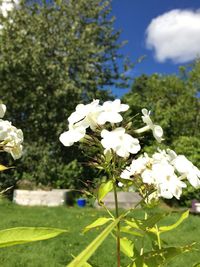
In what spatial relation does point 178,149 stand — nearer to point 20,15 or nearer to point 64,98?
point 64,98

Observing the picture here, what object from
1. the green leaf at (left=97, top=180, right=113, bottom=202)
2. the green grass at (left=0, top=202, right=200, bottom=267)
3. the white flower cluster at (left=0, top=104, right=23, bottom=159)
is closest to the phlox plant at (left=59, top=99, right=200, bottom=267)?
the green leaf at (left=97, top=180, right=113, bottom=202)

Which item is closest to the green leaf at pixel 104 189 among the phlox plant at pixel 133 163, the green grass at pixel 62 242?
the phlox plant at pixel 133 163

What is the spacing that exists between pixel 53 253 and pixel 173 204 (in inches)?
284

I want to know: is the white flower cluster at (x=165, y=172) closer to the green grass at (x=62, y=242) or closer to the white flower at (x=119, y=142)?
the white flower at (x=119, y=142)

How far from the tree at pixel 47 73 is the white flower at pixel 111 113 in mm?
12752

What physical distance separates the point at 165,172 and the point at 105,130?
0.20m

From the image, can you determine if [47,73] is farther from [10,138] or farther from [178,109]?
[10,138]

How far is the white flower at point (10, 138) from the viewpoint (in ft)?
4.90

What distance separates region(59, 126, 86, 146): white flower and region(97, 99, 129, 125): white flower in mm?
79

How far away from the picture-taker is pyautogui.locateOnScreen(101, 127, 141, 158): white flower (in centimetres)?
126

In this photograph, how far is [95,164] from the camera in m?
1.42

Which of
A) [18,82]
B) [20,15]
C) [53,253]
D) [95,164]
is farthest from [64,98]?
[95,164]

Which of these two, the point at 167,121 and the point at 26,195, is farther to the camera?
the point at 167,121

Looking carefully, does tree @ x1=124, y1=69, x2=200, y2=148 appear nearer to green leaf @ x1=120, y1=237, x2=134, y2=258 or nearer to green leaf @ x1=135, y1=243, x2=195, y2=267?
green leaf @ x1=120, y1=237, x2=134, y2=258
